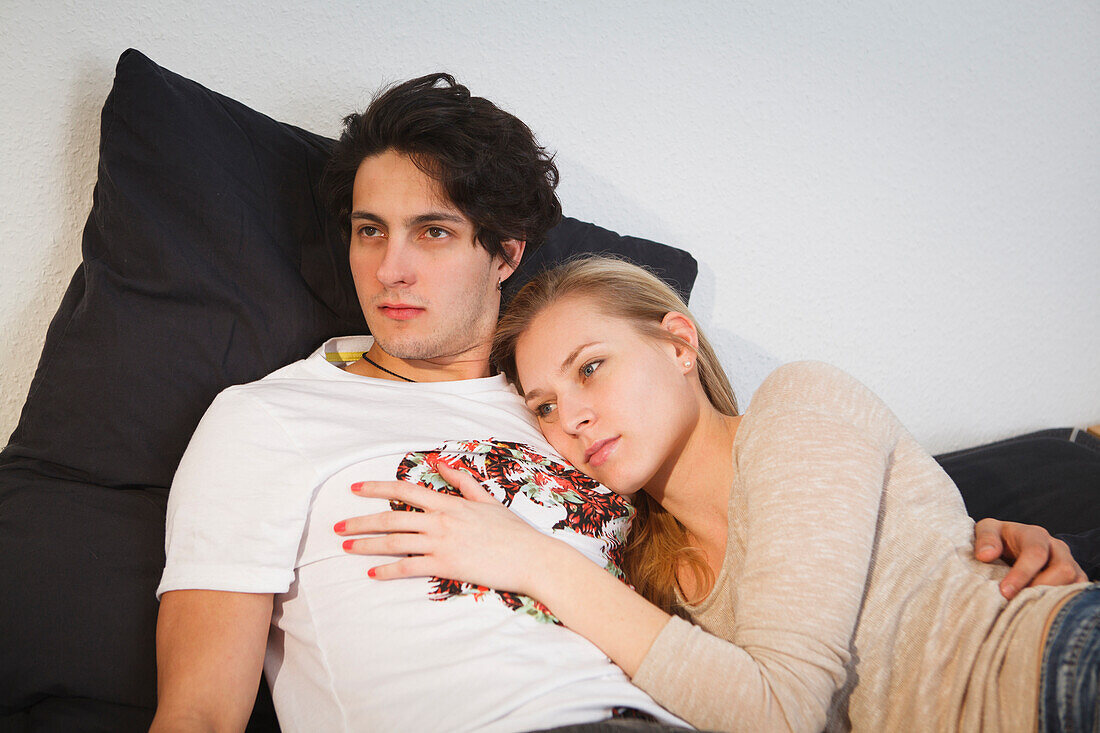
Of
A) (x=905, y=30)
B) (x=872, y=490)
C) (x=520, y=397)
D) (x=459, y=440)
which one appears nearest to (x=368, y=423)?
(x=459, y=440)

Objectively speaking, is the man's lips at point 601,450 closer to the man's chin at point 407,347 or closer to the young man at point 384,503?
the young man at point 384,503

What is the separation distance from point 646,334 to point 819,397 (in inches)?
12.0

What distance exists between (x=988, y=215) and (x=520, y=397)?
167 cm

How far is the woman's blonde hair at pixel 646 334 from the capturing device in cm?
124

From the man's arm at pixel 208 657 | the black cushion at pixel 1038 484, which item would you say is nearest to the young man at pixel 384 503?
the man's arm at pixel 208 657

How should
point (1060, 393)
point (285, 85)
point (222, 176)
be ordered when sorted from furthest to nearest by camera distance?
point (1060, 393)
point (285, 85)
point (222, 176)

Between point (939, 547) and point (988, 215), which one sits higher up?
point (988, 215)

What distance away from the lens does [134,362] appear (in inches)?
41.5

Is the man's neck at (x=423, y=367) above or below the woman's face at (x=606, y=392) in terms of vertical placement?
below

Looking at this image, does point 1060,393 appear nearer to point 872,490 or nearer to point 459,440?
point 872,490

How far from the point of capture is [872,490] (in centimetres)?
99

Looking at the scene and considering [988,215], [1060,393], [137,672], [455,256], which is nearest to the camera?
[137,672]

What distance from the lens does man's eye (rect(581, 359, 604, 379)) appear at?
1.18 meters

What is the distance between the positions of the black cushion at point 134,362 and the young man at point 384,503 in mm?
89
